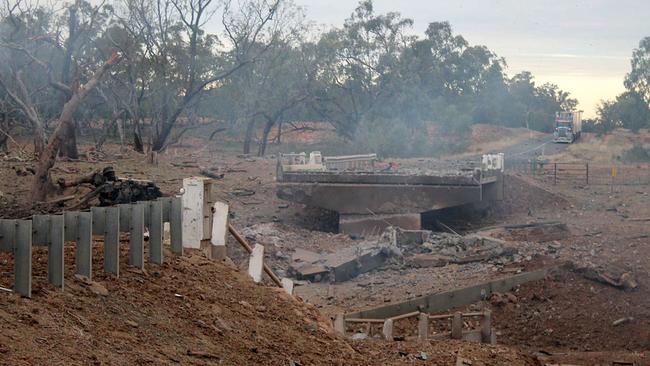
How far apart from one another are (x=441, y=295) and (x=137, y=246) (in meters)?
10.8

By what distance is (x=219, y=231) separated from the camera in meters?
10.4

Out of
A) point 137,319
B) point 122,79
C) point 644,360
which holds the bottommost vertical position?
point 644,360

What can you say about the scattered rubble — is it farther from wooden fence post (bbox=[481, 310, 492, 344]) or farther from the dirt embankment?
the dirt embankment

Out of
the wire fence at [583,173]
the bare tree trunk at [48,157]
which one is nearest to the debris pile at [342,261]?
the bare tree trunk at [48,157]

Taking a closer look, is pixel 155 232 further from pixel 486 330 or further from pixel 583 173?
pixel 583 173

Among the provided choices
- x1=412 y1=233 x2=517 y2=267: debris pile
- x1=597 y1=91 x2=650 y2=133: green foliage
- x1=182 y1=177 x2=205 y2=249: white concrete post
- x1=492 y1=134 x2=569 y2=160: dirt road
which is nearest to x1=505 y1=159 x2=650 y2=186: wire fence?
x1=492 y1=134 x2=569 y2=160: dirt road

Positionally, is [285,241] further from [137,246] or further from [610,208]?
[137,246]

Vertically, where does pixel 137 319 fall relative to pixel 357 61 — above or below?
below

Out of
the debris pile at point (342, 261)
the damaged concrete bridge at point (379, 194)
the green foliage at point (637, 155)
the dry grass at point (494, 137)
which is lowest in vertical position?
the debris pile at point (342, 261)

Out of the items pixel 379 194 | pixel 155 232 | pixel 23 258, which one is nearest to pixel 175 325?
pixel 23 258

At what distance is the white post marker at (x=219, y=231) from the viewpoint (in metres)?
10.3

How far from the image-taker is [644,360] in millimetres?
14648

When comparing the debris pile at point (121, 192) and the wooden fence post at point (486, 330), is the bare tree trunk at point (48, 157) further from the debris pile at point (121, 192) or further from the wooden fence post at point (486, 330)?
the wooden fence post at point (486, 330)

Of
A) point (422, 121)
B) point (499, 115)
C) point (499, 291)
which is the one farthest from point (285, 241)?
point (499, 115)
